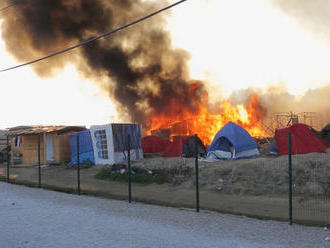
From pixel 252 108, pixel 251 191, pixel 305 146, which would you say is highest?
pixel 252 108

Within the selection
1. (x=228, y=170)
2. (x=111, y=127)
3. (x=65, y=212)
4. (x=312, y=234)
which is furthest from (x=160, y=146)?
(x=312, y=234)

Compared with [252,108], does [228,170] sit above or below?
below

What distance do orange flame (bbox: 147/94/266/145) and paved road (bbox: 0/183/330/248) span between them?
2573cm

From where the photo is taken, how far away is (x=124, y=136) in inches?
989

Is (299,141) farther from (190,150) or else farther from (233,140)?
(190,150)

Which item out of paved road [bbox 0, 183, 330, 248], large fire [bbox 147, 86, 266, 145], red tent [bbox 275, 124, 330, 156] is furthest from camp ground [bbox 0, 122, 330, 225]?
large fire [bbox 147, 86, 266, 145]

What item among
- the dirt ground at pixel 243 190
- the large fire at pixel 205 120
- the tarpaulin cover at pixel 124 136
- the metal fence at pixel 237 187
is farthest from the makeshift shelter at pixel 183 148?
the large fire at pixel 205 120

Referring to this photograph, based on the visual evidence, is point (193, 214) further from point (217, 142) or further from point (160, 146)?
point (160, 146)

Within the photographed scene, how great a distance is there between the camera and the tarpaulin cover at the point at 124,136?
24484 millimetres

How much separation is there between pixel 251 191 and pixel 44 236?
785cm

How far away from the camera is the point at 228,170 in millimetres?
15852

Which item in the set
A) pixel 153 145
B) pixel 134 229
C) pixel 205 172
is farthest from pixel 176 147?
pixel 134 229

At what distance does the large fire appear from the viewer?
36.9 meters

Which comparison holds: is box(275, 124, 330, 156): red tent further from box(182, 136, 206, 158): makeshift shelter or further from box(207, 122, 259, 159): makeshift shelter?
box(182, 136, 206, 158): makeshift shelter
